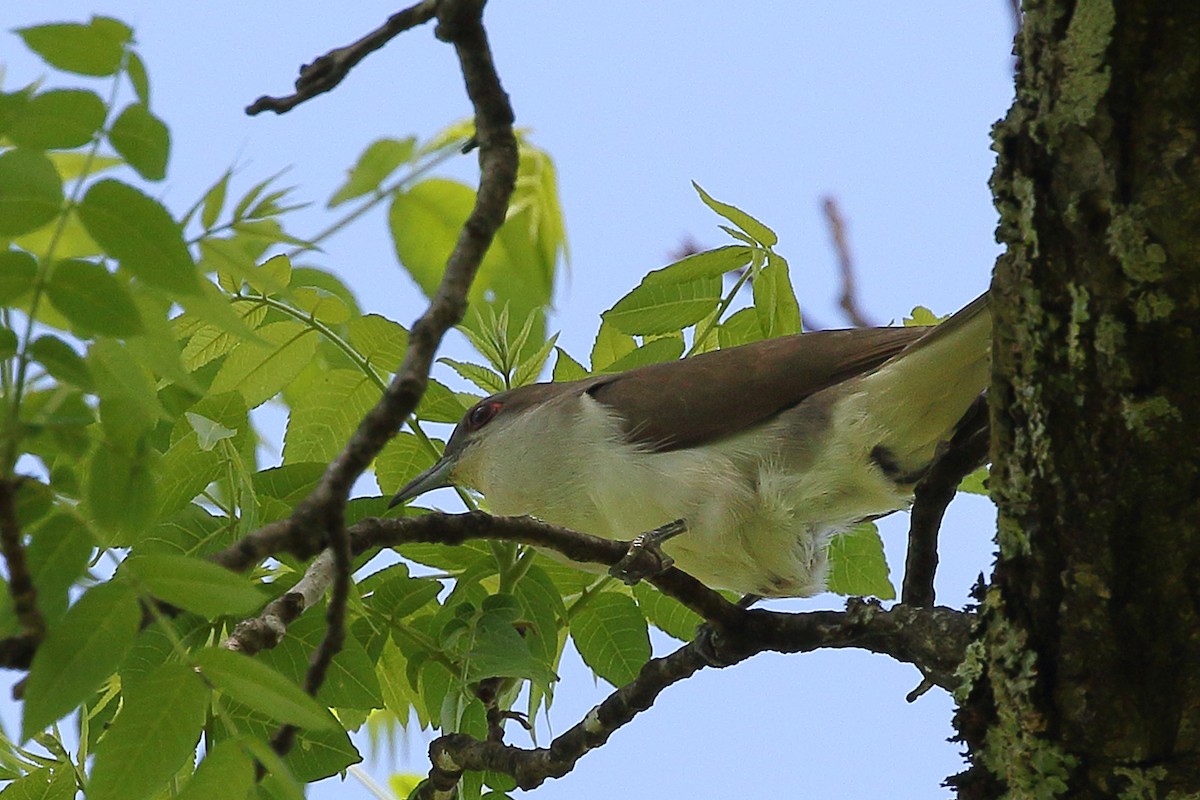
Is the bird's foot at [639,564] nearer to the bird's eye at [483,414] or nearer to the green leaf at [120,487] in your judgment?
the green leaf at [120,487]

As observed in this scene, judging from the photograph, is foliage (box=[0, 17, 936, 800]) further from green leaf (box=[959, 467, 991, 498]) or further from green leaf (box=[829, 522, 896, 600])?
green leaf (box=[959, 467, 991, 498])

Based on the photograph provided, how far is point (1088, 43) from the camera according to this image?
1.93 metres

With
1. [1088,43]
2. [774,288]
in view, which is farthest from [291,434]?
[1088,43]

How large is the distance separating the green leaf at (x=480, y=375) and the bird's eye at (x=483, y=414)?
889 millimetres

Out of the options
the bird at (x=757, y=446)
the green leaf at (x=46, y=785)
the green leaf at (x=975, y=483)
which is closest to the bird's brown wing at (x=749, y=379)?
the bird at (x=757, y=446)

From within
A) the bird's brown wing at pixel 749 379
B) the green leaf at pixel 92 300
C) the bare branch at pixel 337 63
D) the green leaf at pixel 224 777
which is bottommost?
the green leaf at pixel 224 777

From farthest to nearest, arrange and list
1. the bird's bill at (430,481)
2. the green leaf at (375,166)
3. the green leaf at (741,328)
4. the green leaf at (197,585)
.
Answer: the bird's bill at (430,481) < the green leaf at (741,328) < the green leaf at (375,166) < the green leaf at (197,585)

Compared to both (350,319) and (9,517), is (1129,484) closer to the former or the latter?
(9,517)

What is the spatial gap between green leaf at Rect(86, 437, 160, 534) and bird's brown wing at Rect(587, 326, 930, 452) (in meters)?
2.61

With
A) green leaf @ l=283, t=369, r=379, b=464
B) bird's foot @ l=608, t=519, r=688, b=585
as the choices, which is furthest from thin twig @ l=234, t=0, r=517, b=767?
green leaf @ l=283, t=369, r=379, b=464

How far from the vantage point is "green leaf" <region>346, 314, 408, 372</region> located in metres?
3.15

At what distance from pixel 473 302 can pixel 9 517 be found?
1987mm

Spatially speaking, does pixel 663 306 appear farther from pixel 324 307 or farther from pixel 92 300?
pixel 92 300

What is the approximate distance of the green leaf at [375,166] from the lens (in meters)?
2.01
